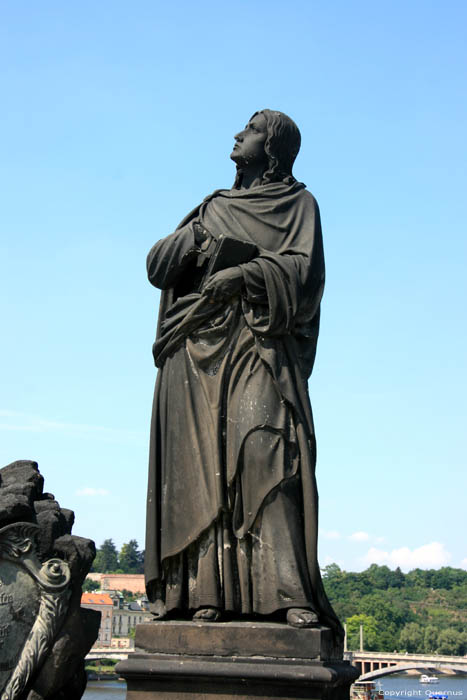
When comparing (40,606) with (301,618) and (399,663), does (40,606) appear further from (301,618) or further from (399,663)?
(399,663)

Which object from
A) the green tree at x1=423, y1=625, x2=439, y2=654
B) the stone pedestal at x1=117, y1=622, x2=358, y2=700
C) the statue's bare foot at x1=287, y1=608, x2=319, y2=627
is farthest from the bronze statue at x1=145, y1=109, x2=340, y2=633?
the green tree at x1=423, y1=625, x2=439, y2=654

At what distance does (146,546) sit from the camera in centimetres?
589

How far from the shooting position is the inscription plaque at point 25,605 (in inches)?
209

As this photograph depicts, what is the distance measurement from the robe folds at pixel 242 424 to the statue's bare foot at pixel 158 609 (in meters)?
0.05

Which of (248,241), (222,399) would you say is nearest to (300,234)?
(248,241)

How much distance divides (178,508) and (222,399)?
801mm

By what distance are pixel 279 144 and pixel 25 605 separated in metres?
3.85

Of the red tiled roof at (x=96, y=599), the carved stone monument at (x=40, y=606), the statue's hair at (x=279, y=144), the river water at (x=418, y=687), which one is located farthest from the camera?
the river water at (x=418, y=687)

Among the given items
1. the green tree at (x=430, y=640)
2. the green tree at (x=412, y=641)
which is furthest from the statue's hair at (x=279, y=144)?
the green tree at (x=430, y=640)

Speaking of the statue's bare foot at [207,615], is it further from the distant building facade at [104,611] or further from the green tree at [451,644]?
the green tree at [451,644]

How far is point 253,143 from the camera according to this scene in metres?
6.68

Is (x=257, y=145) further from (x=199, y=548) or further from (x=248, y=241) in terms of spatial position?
(x=199, y=548)

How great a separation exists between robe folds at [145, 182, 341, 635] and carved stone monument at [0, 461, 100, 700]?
21.5 inches

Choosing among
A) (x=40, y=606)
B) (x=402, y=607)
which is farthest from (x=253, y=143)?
(x=402, y=607)
